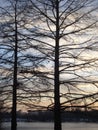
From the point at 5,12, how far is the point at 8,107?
5115mm

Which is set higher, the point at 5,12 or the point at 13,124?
the point at 5,12

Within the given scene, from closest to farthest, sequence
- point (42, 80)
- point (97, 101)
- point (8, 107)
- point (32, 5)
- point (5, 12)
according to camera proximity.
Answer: point (97, 101), point (32, 5), point (42, 80), point (5, 12), point (8, 107)

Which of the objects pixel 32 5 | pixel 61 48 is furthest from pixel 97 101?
pixel 32 5

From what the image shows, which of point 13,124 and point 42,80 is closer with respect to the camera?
point 42,80

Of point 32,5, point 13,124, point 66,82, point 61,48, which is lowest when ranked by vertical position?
point 13,124

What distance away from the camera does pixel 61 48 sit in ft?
61.1

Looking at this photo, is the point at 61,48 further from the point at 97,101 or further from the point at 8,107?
the point at 8,107

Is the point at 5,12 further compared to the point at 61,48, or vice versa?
the point at 5,12

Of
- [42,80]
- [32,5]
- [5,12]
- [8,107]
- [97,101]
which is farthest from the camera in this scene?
[8,107]

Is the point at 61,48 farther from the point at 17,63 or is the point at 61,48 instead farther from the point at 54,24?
the point at 17,63

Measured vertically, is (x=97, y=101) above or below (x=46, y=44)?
below

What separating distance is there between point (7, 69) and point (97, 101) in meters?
6.66

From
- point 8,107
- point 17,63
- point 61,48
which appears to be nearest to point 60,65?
point 61,48

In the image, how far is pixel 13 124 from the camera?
2214cm
